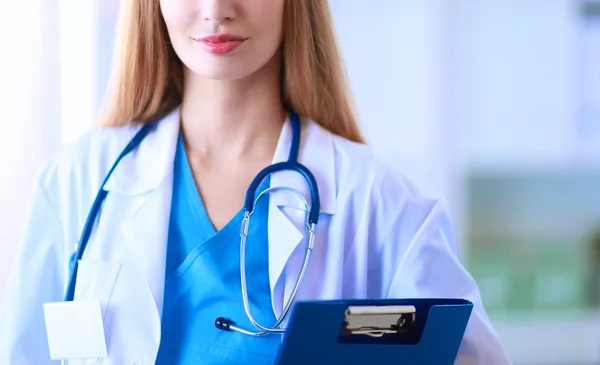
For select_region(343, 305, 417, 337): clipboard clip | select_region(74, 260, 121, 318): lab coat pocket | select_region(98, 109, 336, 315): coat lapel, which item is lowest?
select_region(74, 260, 121, 318): lab coat pocket

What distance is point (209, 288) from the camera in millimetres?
1005

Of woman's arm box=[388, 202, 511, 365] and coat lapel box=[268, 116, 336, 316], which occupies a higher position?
coat lapel box=[268, 116, 336, 316]

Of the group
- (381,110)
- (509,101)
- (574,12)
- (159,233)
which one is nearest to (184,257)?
(159,233)

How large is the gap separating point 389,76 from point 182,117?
142 centimetres

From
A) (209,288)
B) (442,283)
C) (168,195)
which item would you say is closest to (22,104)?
(168,195)

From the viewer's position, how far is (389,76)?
8.09ft

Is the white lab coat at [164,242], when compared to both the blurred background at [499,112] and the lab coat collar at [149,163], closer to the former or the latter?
the lab coat collar at [149,163]

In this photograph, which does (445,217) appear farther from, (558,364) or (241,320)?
(558,364)

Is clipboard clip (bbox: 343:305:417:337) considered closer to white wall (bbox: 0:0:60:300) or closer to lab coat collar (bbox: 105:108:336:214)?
lab coat collar (bbox: 105:108:336:214)

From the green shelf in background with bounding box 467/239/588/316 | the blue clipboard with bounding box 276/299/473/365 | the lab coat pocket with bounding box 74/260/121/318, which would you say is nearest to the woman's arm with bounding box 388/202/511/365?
the blue clipboard with bounding box 276/299/473/365

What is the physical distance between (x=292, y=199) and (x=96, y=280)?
0.88 ft

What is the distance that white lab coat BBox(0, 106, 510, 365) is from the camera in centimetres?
99

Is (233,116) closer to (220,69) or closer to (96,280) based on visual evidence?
(220,69)

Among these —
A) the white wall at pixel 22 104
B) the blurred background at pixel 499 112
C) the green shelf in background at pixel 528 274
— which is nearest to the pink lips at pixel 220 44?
the white wall at pixel 22 104
